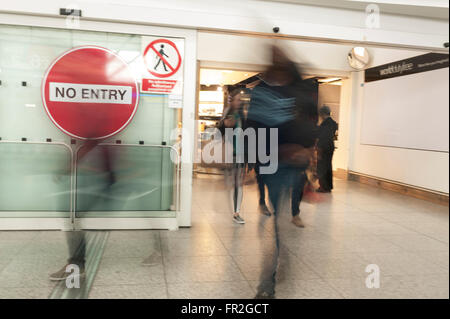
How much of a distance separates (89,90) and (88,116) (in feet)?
0.99

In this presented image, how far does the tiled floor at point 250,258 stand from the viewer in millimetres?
2916

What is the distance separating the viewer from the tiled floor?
2.92 metres

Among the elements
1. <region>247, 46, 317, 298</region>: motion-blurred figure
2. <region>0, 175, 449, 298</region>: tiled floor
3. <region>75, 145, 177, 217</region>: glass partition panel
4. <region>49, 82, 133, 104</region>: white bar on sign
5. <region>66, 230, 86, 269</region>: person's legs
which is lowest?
<region>0, 175, 449, 298</region>: tiled floor

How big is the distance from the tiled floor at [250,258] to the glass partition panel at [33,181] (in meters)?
0.29

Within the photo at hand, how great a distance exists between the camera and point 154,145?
4590 millimetres

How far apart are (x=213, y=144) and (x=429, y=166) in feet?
15.5

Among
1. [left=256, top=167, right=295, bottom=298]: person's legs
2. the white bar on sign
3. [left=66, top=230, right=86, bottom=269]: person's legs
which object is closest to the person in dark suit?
the white bar on sign

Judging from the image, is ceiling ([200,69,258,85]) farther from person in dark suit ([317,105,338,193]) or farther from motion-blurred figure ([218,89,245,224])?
motion-blurred figure ([218,89,245,224])

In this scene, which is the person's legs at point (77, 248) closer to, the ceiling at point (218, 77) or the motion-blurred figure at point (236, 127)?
the motion-blurred figure at point (236, 127)

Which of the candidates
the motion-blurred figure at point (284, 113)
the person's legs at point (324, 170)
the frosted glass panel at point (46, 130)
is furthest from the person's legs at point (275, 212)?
the person's legs at point (324, 170)

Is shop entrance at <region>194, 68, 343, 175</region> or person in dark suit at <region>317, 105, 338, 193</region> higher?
shop entrance at <region>194, 68, 343, 175</region>

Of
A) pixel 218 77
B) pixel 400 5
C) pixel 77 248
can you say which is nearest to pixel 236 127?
pixel 77 248

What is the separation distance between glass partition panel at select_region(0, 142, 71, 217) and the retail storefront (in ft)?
0.03
